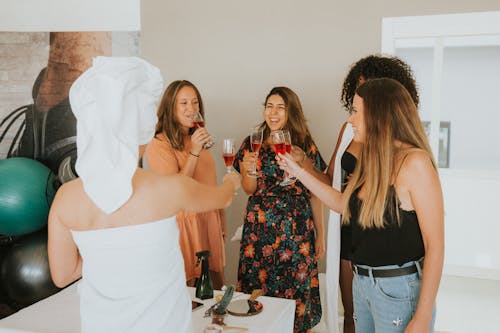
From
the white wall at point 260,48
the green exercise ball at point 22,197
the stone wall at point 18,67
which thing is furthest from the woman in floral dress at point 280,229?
the stone wall at point 18,67

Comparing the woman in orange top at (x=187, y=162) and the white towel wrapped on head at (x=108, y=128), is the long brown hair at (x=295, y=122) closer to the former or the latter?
the woman in orange top at (x=187, y=162)

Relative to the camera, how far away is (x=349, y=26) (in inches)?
135

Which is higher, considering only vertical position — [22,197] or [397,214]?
[397,214]

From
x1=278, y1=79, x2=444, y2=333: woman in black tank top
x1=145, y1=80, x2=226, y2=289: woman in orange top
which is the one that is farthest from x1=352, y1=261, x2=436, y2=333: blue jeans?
x1=145, y1=80, x2=226, y2=289: woman in orange top

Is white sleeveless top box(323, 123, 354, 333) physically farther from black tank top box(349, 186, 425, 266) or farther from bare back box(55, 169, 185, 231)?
bare back box(55, 169, 185, 231)

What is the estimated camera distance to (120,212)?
4.53 ft

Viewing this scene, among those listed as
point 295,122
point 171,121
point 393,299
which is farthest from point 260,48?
point 393,299

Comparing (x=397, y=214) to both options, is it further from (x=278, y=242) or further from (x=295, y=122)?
(x=295, y=122)

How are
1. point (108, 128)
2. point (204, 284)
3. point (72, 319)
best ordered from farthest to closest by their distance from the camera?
point (204, 284) < point (72, 319) < point (108, 128)

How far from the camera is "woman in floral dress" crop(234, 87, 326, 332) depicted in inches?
110

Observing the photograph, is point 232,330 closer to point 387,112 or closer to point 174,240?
point 174,240

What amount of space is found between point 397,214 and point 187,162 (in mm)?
1222

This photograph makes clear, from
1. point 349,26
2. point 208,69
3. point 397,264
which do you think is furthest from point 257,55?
point 397,264

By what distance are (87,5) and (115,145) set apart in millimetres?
3199
